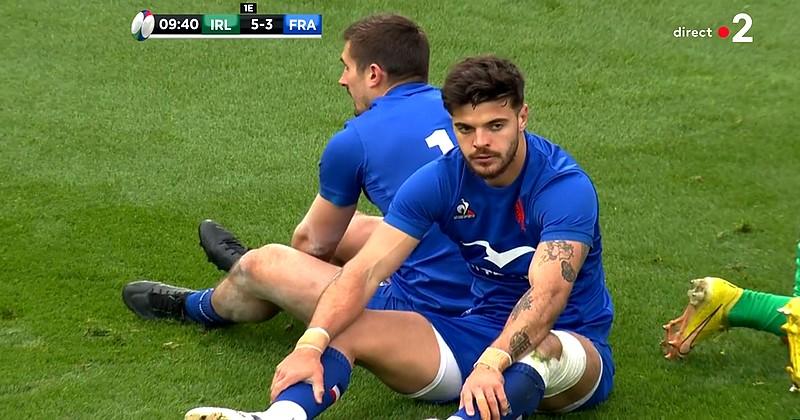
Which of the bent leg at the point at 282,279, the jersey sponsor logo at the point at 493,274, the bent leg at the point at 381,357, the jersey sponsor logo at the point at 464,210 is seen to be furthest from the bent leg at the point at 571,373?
the bent leg at the point at 282,279

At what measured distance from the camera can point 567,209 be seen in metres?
3.23

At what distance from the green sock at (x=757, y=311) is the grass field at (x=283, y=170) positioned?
145 mm

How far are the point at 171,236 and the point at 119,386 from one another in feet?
4.63

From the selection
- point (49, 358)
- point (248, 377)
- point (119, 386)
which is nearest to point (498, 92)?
point (248, 377)

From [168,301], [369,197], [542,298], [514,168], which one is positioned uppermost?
[514,168]

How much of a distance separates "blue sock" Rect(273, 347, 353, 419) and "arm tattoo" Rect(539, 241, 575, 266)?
63cm

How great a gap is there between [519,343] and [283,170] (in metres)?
3.08

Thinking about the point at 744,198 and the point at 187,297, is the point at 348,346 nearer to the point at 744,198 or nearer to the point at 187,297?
the point at 187,297

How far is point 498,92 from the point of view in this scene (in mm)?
3234

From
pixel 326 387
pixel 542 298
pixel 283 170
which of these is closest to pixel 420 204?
pixel 542 298

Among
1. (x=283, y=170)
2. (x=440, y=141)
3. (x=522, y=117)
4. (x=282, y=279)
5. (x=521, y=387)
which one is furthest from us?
(x=283, y=170)

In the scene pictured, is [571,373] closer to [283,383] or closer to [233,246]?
[283,383]

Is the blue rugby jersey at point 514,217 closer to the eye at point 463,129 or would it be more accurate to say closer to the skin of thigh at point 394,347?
the eye at point 463,129
